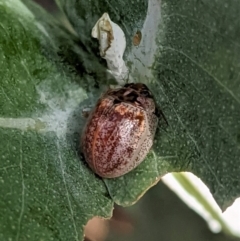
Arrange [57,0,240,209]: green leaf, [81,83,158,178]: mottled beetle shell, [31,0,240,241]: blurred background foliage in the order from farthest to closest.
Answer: [31,0,240,241]: blurred background foliage
[81,83,158,178]: mottled beetle shell
[57,0,240,209]: green leaf

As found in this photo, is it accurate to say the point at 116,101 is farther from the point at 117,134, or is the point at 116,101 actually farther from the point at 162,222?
the point at 162,222

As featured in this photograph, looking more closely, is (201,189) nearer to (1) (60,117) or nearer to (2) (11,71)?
(1) (60,117)

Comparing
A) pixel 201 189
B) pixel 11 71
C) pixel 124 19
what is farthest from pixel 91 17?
pixel 201 189

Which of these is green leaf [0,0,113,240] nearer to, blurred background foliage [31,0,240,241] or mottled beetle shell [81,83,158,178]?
mottled beetle shell [81,83,158,178]

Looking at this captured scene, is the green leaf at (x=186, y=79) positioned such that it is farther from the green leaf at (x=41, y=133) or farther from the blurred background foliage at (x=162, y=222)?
the blurred background foliage at (x=162, y=222)

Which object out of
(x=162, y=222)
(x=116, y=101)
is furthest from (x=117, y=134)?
(x=162, y=222)

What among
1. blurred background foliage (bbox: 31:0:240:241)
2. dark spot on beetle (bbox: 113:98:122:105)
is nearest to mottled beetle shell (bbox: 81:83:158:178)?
dark spot on beetle (bbox: 113:98:122:105)
